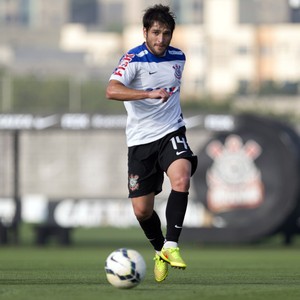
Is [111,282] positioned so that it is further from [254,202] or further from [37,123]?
[37,123]

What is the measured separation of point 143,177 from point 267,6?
377ft

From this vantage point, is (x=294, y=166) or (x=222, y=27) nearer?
(x=294, y=166)

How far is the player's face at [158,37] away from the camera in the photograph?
12.8 meters

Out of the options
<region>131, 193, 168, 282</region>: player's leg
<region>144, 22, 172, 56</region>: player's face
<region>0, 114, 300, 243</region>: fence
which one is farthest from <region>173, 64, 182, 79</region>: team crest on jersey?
<region>0, 114, 300, 243</region>: fence

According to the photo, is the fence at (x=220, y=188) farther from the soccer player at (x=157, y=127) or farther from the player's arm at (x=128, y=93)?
the player's arm at (x=128, y=93)

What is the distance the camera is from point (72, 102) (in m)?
77.6

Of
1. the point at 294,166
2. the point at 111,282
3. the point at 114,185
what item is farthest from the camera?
the point at 114,185

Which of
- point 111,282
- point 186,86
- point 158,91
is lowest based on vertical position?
point 186,86

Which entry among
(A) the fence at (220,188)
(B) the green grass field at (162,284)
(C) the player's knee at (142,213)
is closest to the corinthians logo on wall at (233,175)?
(A) the fence at (220,188)

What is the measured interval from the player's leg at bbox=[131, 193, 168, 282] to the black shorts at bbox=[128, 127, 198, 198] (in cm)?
8

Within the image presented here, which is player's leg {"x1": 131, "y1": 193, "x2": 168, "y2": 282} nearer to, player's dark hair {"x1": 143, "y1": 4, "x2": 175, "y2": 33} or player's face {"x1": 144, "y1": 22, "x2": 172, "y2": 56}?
player's face {"x1": 144, "y1": 22, "x2": 172, "y2": 56}

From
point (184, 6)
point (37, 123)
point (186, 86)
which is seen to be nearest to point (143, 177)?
point (37, 123)

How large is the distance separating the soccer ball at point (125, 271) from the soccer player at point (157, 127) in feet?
2.81

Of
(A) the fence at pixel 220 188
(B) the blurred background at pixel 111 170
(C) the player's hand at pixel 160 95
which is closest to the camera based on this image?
(C) the player's hand at pixel 160 95
